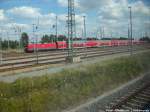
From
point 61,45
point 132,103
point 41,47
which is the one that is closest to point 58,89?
point 132,103

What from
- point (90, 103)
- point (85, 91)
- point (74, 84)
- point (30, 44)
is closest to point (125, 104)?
point (90, 103)

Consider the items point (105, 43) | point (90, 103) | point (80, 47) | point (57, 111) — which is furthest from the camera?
point (105, 43)

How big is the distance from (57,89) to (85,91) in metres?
1.96

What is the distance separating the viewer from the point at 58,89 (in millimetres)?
18531

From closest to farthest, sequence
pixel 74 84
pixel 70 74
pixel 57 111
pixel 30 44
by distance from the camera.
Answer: pixel 57 111 → pixel 74 84 → pixel 70 74 → pixel 30 44

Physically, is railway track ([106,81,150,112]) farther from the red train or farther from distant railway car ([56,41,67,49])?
distant railway car ([56,41,67,49])

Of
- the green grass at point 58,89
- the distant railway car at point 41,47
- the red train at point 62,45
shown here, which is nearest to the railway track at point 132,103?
the green grass at point 58,89

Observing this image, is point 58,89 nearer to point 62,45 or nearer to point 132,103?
point 132,103

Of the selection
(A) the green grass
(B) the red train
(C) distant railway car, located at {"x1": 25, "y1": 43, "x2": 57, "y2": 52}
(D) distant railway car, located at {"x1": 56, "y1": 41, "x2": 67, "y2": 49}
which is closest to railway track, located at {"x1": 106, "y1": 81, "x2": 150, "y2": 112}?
(A) the green grass

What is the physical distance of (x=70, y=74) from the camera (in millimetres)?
22953

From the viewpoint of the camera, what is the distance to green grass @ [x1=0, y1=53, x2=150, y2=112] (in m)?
15.2

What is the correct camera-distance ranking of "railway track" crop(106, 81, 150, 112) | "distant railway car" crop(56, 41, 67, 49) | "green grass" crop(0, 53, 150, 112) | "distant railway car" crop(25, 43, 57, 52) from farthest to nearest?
1. "distant railway car" crop(56, 41, 67, 49)
2. "distant railway car" crop(25, 43, 57, 52)
3. "green grass" crop(0, 53, 150, 112)
4. "railway track" crop(106, 81, 150, 112)

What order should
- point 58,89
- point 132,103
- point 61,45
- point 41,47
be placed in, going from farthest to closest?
point 61,45 < point 41,47 < point 58,89 < point 132,103

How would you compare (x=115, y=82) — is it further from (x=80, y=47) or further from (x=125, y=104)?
(x=80, y=47)
